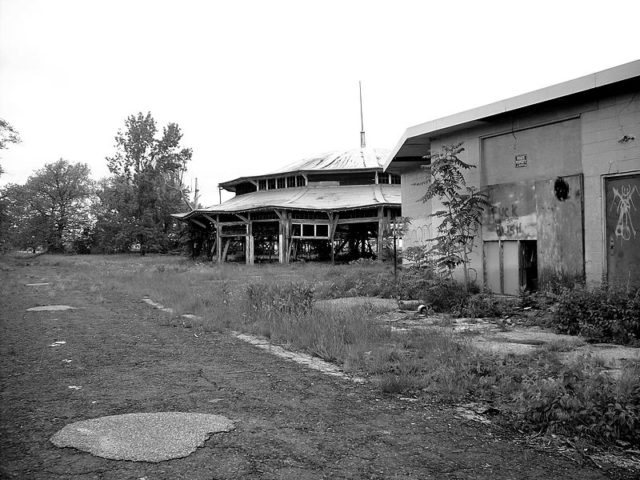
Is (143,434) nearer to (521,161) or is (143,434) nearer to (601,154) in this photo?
(601,154)

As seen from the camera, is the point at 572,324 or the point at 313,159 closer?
the point at 572,324

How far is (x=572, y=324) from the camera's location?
306 inches

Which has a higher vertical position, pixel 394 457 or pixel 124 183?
pixel 124 183

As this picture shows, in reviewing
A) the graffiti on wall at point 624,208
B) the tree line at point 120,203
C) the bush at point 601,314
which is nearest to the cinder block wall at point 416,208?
the graffiti on wall at point 624,208

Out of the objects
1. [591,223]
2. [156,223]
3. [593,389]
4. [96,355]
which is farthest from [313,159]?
[593,389]

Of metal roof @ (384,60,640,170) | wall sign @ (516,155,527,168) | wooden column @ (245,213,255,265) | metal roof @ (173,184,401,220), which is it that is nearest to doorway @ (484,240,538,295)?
wall sign @ (516,155,527,168)

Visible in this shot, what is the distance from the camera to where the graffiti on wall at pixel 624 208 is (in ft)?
29.2

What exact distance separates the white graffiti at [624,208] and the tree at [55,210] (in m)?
64.3

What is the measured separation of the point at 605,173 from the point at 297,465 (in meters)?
8.50

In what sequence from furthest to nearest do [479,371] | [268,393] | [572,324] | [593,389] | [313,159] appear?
[313,159]
[572,324]
[479,371]
[268,393]
[593,389]

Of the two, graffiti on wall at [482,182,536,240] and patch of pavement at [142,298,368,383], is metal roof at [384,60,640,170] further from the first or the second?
patch of pavement at [142,298,368,383]

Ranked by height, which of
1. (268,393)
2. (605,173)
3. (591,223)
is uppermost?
(605,173)

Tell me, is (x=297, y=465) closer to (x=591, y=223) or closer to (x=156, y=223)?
(x=591, y=223)

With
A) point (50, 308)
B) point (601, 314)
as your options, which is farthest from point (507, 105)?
point (50, 308)
